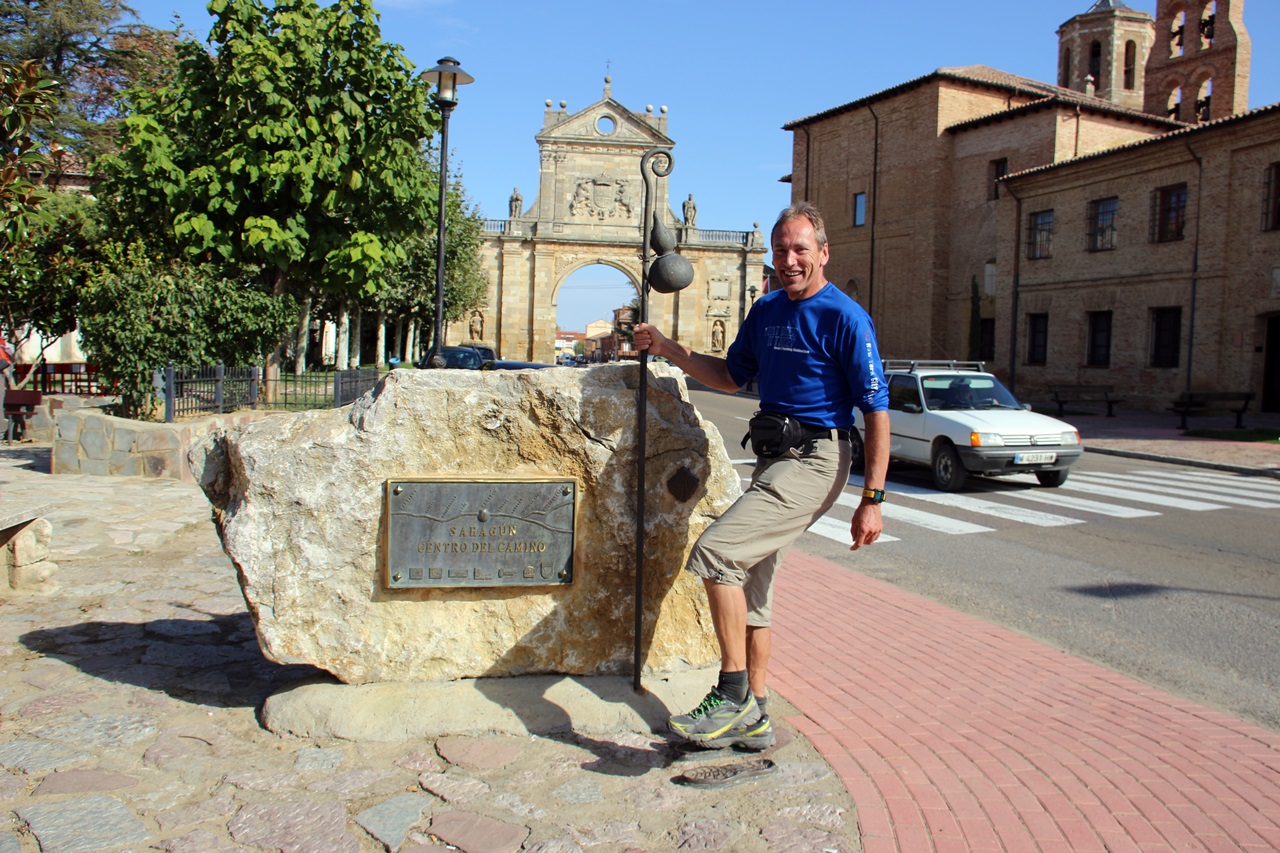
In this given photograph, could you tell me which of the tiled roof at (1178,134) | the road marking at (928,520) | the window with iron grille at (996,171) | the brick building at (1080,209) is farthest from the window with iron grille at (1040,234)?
the road marking at (928,520)

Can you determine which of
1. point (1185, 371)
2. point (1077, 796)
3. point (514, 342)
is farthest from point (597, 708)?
point (514, 342)

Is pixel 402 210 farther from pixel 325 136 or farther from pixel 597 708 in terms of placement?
pixel 597 708

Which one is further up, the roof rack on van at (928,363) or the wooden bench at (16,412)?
the roof rack on van at (928,363)

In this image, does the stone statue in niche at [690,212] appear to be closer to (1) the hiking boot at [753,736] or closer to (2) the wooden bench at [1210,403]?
(2) the wooden bench at [1210,403]

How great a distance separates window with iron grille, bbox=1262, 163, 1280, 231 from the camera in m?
22.6

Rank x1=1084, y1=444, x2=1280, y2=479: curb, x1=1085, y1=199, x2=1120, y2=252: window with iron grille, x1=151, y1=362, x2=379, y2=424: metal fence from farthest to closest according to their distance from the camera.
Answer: x1=1085, y1=199, x2=1120, y2=252: window with iron grille
x1=1084, y1=444, x2=1280, y2=479: curb
x1=151, y1=362, x2=379, y2=424: metal fence

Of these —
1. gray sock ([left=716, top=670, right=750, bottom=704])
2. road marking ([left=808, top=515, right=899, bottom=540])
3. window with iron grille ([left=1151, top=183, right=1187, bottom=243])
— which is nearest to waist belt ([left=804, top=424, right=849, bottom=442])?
gray sock ([left=716, top=670, right=750, bottom=704])

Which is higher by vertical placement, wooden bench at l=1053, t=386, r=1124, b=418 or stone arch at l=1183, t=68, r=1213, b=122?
stone arch at l=1183, t=68, r=1213, b=122

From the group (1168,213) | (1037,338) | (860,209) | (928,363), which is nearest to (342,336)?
(860,209)

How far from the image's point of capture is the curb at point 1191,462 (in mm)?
14220

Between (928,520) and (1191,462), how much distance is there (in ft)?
28.3

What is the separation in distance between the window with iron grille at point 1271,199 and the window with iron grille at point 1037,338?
7.57 m

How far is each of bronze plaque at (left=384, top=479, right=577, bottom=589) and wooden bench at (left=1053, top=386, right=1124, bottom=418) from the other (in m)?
23.8

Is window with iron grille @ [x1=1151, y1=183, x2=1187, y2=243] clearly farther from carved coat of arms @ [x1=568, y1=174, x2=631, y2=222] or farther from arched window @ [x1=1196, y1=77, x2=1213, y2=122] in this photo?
carved coat of arms @ [x1=568, y1=174, x2=631, y2=222]
